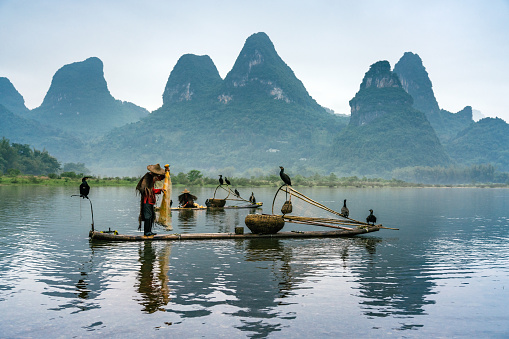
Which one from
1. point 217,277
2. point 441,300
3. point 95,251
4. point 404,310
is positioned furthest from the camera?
point 95,251

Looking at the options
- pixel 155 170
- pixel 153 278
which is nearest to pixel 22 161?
pixel 155 170

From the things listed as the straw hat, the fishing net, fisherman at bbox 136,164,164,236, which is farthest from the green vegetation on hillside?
the straw hat

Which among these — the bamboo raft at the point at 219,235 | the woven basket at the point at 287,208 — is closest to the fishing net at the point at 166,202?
the bamboo raft at the point at 219,235

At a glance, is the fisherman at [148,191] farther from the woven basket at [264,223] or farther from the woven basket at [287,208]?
the woven basket at [287,208]

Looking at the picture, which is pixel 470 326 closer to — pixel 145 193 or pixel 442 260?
pixel 442 260

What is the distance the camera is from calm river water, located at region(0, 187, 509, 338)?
775cm

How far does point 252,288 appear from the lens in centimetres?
1028

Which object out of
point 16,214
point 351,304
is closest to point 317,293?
point 351,304

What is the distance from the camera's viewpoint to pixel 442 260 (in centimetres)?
1488

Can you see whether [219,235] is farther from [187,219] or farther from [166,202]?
[187,219]

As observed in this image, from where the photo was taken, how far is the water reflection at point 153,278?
8984 mm

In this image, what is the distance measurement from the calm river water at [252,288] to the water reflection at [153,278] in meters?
0.03

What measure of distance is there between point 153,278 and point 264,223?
295 inches

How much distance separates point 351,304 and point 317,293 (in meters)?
1.02
